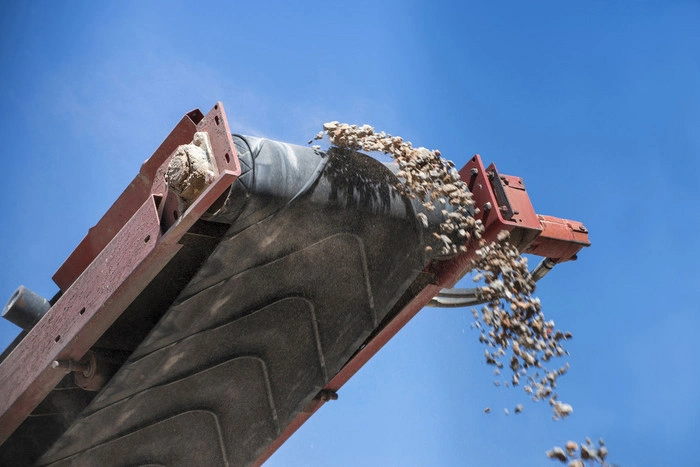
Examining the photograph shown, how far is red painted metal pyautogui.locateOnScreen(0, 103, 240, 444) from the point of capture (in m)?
2.16

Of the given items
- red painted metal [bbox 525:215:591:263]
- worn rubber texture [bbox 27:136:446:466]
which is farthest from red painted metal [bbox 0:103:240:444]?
red painted metal [bbox 525:215:591:263]

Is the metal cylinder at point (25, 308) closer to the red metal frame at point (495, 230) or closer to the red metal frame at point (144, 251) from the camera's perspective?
the red metal frame at point (144, 251)

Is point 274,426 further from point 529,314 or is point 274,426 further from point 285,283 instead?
point 529,314

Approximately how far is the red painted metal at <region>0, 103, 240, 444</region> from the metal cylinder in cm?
9

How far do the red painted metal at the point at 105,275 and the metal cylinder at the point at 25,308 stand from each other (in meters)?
0.09

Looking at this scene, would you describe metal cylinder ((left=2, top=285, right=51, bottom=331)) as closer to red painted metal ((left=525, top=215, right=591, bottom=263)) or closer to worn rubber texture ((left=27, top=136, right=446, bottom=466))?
worn rubber texture ((left=27, top=136, right=446, bottom=466))

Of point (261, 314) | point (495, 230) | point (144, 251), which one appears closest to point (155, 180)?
point (144, 251)

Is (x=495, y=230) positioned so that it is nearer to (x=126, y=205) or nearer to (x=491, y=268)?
(x=491, y=268)

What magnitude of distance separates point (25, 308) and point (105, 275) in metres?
0.48

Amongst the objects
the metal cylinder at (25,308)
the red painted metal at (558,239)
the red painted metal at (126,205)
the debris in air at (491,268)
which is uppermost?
the red painted metal at (558,239)

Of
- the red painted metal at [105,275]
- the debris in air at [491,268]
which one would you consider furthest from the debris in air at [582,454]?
the red painted metal at [105,275]

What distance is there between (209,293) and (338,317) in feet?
1.83

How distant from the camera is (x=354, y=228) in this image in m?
2.54

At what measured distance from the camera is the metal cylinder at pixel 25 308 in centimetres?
262
